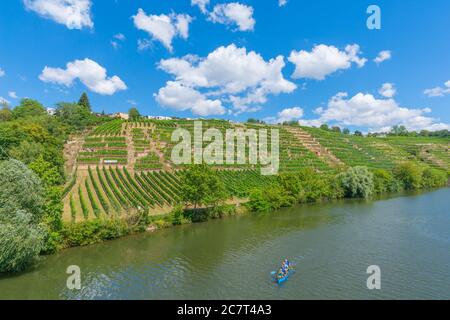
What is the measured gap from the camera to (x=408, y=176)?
85688 millimetres

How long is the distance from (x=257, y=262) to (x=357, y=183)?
166 feet

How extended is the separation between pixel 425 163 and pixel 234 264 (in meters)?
125

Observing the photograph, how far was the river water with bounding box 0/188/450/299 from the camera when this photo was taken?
23.2 meters

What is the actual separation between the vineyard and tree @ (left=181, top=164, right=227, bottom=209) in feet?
22.7

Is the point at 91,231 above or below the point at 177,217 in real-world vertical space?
above

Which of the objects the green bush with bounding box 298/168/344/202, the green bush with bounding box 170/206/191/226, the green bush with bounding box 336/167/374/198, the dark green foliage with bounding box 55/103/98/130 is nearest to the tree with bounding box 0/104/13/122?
the dark green foliage with bounding box 55/103/98/130

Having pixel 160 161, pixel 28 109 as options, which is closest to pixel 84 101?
pixel 28 109

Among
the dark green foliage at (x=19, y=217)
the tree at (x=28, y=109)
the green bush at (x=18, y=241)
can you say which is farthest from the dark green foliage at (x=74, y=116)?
the green bush at (x=18, y=241)

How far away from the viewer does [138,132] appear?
8950cm

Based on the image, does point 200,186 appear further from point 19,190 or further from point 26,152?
point 26,152

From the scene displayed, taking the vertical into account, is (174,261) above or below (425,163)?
below

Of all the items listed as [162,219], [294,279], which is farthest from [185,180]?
[294,279]

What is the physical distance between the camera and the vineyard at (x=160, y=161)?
5109cm
